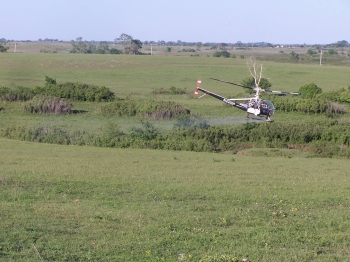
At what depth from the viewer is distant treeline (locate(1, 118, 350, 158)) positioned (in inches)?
1475

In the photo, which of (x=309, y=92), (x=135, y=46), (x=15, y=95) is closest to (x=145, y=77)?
(x=309, y=92)

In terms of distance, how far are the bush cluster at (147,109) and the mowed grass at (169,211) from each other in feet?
61.7

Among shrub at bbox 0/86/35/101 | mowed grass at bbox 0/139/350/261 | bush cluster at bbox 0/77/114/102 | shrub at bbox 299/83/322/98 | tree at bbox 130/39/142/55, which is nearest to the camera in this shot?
mowed grass at bbox 0/139/350/261

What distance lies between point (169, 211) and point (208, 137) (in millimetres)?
23350

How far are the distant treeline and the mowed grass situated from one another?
9877 millimetres

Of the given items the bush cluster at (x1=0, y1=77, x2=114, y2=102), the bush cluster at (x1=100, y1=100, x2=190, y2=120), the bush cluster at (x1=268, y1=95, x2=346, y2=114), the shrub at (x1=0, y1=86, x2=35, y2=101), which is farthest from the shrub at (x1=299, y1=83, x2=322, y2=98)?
the shrub at (x1=0, y1=86, x2=35, y2=101)

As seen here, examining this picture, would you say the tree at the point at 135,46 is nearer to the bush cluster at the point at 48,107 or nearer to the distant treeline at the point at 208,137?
the bush cluster at the point at 48,107

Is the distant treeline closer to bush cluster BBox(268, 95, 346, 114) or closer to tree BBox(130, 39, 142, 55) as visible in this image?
bush cluster BBox(268, 95, 346, 114)

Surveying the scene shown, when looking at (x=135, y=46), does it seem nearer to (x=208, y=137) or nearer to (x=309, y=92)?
(x=309, y=92)

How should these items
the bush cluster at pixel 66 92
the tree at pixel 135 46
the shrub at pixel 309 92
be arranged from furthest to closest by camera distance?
1. the tree at pixel 135 46
2. the shrub at pixel 309 92
3. the bush cluster at pixel 66 92

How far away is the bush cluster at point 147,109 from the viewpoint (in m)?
46.2

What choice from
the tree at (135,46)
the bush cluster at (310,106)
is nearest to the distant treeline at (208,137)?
the bush cluster at (310,106)

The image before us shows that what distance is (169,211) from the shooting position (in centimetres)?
1545

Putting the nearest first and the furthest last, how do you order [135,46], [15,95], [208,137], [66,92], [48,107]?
[208,137]
[48,107]
[15,95]
[66,92]
[135,46]
